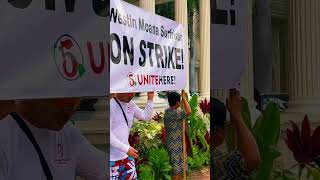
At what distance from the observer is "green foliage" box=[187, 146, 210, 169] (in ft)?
35.4

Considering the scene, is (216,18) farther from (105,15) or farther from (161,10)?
(161,10)

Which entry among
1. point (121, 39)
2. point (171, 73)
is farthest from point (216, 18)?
point (171, 73)

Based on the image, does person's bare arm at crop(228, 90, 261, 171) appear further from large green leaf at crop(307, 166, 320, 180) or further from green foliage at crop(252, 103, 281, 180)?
large green leaf at crop(307, 166, 320, 180)

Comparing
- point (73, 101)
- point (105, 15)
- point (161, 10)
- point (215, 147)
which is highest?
point (161, 10)

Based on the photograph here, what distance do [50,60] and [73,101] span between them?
0.82 feet

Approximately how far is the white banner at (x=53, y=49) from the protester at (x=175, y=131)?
4833mm

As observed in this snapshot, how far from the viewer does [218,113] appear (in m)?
3.72

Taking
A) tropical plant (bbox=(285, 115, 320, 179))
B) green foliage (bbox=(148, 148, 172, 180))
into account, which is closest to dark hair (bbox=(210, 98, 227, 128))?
tropical plant (bbox=(285, 115, 320, 179))

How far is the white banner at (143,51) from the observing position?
185 inches

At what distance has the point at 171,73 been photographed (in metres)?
5.96

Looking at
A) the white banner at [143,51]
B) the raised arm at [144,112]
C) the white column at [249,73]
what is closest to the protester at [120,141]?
the white banner at [143,51]

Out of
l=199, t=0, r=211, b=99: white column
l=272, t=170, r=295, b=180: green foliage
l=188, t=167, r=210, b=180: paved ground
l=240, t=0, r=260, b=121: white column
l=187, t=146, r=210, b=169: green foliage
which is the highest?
l=199, t=0, r=211, b=99: white column

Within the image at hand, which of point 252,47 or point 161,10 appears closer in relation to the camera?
point 252,47

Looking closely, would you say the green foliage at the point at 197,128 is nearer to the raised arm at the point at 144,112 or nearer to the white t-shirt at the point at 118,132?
the raised arm at the point at 144,112
